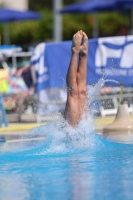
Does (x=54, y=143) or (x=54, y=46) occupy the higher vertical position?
(x=54, y=46)

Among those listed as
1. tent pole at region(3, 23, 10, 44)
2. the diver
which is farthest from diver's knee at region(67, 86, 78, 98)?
Result: tent pole at region(3, 23, 10, 44)

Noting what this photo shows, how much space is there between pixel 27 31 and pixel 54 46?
2533cm

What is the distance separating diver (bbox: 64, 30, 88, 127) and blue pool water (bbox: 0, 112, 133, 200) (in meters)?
0.16

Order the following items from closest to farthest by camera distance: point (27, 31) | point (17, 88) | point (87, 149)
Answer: point (87, 149), point (17, 88), point (27, 31)

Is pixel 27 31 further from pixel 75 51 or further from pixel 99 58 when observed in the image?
pixel 75 51

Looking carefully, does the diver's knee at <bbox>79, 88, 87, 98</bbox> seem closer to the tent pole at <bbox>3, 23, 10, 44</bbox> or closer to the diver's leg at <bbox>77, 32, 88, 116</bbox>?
the diver's leg at <bbox>77, 32, 88, 116</bbox>

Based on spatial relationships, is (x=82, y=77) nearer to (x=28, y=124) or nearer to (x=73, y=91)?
(x=73, y=91)

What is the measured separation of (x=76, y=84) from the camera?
955 cm

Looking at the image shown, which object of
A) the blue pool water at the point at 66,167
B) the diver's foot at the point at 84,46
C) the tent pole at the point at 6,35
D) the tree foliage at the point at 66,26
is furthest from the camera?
the tree foliage at the point at 66,26

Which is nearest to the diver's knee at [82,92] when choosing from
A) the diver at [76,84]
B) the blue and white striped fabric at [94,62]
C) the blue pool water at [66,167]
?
the diver at [76,84]

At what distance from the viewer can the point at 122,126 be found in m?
10.9

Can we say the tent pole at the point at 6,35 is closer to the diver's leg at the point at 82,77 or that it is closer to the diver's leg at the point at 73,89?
→ the diver's leg at the point at 82,77

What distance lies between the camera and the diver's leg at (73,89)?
30.8ft

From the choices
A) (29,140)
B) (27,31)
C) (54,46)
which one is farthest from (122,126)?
(27,31)
